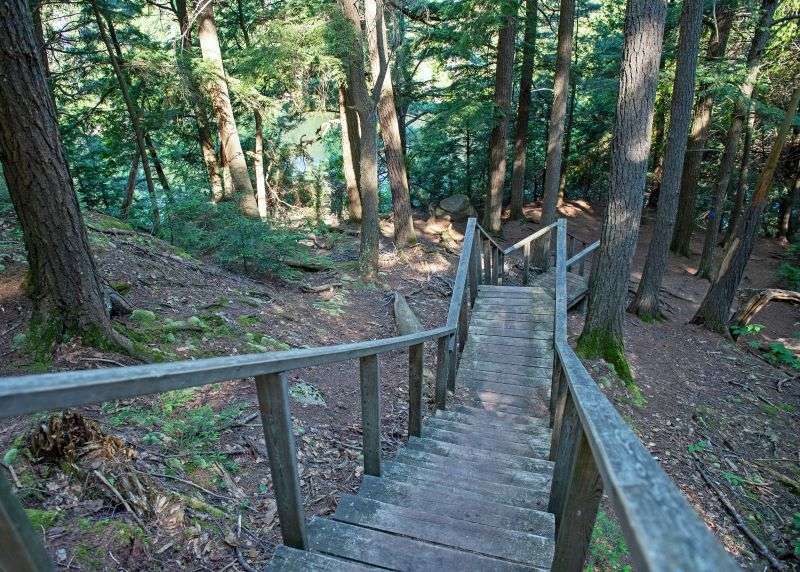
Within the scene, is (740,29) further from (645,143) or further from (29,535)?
(29,535)

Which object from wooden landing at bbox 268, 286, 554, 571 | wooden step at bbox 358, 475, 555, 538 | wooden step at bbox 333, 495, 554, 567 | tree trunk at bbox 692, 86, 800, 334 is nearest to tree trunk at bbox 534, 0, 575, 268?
tree trunk at bbox 692, 86, 800, 334

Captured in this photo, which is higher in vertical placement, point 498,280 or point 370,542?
point 370,542

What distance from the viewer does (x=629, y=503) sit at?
834 millimetres

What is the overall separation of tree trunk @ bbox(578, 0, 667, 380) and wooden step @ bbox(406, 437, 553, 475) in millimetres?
3638

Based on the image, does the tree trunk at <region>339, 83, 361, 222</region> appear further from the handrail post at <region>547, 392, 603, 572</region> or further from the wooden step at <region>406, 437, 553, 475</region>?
the handrail post at <region>547, 392, 603, 572</region>

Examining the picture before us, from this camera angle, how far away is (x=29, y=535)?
1.00 meters

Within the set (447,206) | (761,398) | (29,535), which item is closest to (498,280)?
(761,398)

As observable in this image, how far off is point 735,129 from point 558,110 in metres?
4.98

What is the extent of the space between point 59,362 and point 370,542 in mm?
2733

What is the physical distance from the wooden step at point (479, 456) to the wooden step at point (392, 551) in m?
1.33

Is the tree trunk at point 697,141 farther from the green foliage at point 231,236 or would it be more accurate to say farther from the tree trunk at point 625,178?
the green foliage at point 231,236

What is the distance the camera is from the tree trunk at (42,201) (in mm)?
3023

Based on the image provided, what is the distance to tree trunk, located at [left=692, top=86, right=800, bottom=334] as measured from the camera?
873 centimetres

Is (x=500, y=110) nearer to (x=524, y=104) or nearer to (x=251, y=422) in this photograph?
(x=524, y=104)
